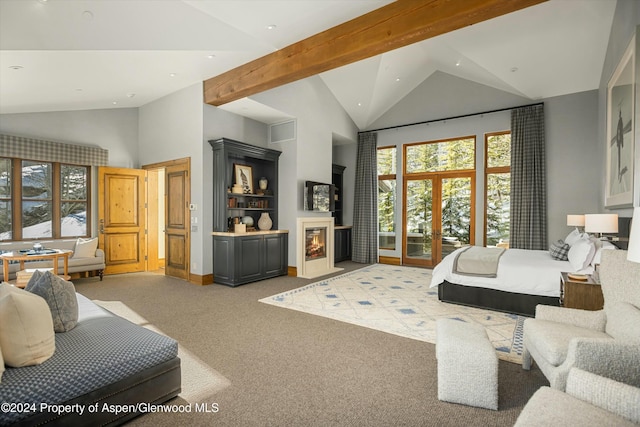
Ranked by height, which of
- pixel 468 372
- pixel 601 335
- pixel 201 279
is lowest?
pixel 201 279

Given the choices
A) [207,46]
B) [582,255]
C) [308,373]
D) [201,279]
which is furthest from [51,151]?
[582,255]

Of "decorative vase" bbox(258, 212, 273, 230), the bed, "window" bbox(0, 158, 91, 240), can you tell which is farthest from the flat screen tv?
"window" bbox(0, 158, 91, 240)

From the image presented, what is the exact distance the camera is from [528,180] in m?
6.23

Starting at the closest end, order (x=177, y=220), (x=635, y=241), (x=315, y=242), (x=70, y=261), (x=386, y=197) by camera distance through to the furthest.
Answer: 1. (x=635, y=241)
2. (x=70, y=261)
3. (x=177, y=220)
4. (x=315, y=242)
5. (x=386, y=197)

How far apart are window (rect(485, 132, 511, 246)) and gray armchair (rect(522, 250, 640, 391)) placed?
15.4 ft

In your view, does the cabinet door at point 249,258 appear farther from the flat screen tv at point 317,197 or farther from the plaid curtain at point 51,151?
the plaid curtain at point 51,151

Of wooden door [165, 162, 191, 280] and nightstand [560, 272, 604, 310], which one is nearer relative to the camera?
nightstand [560, 272, 604, 310]

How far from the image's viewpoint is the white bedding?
3.78 meters

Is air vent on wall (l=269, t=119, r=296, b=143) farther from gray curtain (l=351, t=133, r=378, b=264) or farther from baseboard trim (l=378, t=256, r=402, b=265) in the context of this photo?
baseboard trim (l=378, t=256, r=402, b=265)

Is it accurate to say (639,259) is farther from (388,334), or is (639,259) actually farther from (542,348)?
(388,334)

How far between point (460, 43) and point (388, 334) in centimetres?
479

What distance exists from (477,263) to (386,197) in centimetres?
410

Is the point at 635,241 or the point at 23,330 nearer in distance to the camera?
the point at 635,241

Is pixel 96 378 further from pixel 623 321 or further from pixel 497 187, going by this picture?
pixel 497 187
